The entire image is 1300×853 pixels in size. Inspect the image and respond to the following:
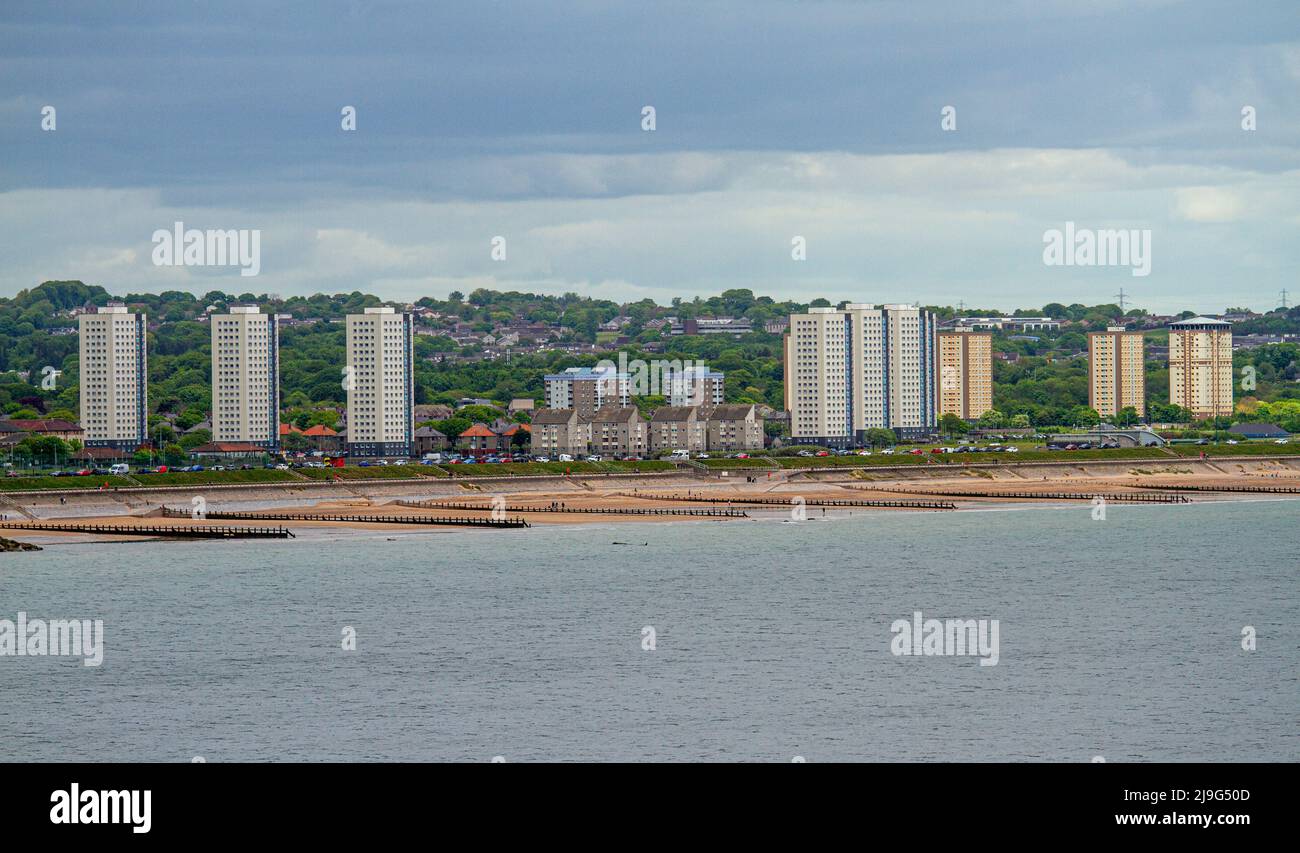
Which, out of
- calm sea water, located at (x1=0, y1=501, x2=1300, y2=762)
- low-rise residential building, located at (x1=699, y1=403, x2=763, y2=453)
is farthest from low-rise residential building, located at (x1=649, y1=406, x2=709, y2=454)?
calm sea water, located at (x1=0, y1=501, x2=1300, y2=762)

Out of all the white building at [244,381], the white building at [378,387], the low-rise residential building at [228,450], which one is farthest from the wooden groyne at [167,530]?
the white building at [378,387]

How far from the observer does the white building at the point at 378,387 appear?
18662 centimetres

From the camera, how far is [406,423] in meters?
188

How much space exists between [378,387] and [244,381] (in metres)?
13.7

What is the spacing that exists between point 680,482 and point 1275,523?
173 ft

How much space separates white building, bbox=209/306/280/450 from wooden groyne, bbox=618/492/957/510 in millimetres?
62147

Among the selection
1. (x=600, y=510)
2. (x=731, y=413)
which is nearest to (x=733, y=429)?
(x=731, y=413)

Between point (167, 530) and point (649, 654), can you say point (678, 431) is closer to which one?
point (167, 530)

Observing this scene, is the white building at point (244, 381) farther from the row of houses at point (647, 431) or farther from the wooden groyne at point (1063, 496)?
the wooden groyne at point (1063, 496)

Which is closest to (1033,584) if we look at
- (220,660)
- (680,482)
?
(220,660)

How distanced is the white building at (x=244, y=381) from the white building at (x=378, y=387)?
8.29 metres

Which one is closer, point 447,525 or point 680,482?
point 447,525

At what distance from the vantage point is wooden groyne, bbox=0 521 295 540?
96.6 meters
